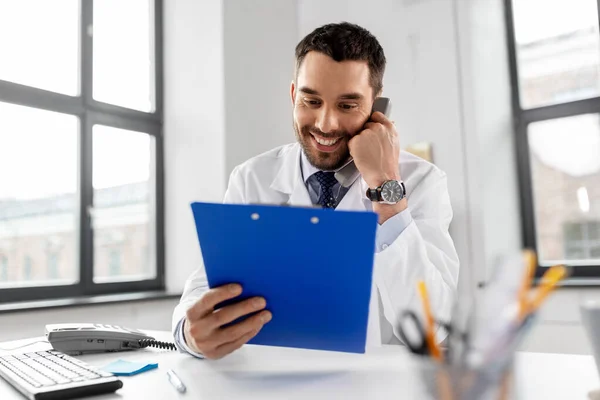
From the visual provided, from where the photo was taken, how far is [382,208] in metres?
1.25

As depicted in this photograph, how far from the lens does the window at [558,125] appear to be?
2789mm

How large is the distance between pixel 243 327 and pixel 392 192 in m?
0.53

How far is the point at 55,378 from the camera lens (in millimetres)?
851

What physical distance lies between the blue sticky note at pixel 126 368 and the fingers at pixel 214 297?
0.17 metres

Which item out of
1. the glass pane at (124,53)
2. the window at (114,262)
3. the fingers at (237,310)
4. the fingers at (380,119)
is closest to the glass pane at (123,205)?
the window at (114,262)

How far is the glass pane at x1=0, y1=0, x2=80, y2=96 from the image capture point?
98.2 inches

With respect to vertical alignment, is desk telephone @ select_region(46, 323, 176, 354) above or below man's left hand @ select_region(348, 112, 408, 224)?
below

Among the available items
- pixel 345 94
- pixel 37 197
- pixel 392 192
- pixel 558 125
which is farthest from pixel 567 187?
pixel 37 197

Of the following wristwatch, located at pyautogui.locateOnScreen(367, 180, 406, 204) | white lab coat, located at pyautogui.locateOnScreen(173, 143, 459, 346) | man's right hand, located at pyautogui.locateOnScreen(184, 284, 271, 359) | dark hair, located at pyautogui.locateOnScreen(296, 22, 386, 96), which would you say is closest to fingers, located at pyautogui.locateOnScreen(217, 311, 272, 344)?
man's right hand, located at pyautogui.locateOnScreen(184, 284, 271, 359)

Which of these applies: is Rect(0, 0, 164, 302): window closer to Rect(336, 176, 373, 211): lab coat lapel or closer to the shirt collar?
the shirt collar

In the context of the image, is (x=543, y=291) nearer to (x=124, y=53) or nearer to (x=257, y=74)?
(x=257, y=74)

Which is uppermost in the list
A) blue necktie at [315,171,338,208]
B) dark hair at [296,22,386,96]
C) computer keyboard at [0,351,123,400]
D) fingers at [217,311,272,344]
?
dark hair at [296,22,386,96]

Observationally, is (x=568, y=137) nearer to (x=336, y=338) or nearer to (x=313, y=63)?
(x=313, y=63)

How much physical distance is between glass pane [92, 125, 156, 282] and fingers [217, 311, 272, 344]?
6.40 feet
